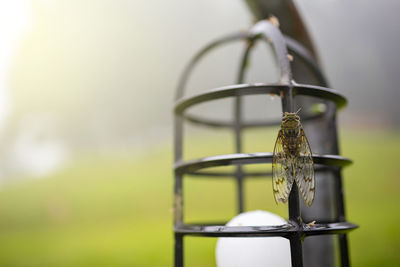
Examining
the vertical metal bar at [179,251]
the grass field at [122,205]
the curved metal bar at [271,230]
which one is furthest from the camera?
the grass field at [122,205]

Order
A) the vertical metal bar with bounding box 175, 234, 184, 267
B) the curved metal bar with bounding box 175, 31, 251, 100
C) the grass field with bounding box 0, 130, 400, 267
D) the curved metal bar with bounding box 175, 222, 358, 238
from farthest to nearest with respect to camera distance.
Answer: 1. the grass field with bounding box 0, 130, 400, 267
2. the curved metal bar with bounding box 175, 31, 251, 100
3. the vertical metal bar with bounding box 175, 234, 184, 267
4. the curved metal bar with bounding box 175, 222, 358, 238

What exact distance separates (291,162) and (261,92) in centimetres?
15

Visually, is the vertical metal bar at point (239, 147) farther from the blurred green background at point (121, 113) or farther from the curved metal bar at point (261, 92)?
the blurred green background at point (121, 113)

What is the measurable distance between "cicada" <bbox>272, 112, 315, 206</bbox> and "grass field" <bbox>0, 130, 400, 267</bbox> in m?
1.58

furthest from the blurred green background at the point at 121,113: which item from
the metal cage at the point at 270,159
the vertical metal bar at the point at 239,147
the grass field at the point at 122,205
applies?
the metal cage at the point at 270,159

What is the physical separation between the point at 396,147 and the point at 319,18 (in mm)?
937

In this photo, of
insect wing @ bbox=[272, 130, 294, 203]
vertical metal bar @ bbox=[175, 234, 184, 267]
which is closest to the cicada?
insect wing @ bbox=[272, 130, 294, 203]

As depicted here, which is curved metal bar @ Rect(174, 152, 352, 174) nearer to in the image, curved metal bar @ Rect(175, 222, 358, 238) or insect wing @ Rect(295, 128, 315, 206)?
insect wing @ Rect(295, 128, 315, 206)

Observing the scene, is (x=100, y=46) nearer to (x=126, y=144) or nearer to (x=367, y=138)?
(x=126, y=144)

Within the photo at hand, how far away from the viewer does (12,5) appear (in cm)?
260

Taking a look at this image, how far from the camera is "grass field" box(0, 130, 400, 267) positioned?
229 cm

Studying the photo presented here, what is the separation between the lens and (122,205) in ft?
8.23

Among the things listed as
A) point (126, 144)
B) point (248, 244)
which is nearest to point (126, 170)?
point (126, 144)

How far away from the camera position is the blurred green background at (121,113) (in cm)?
234
